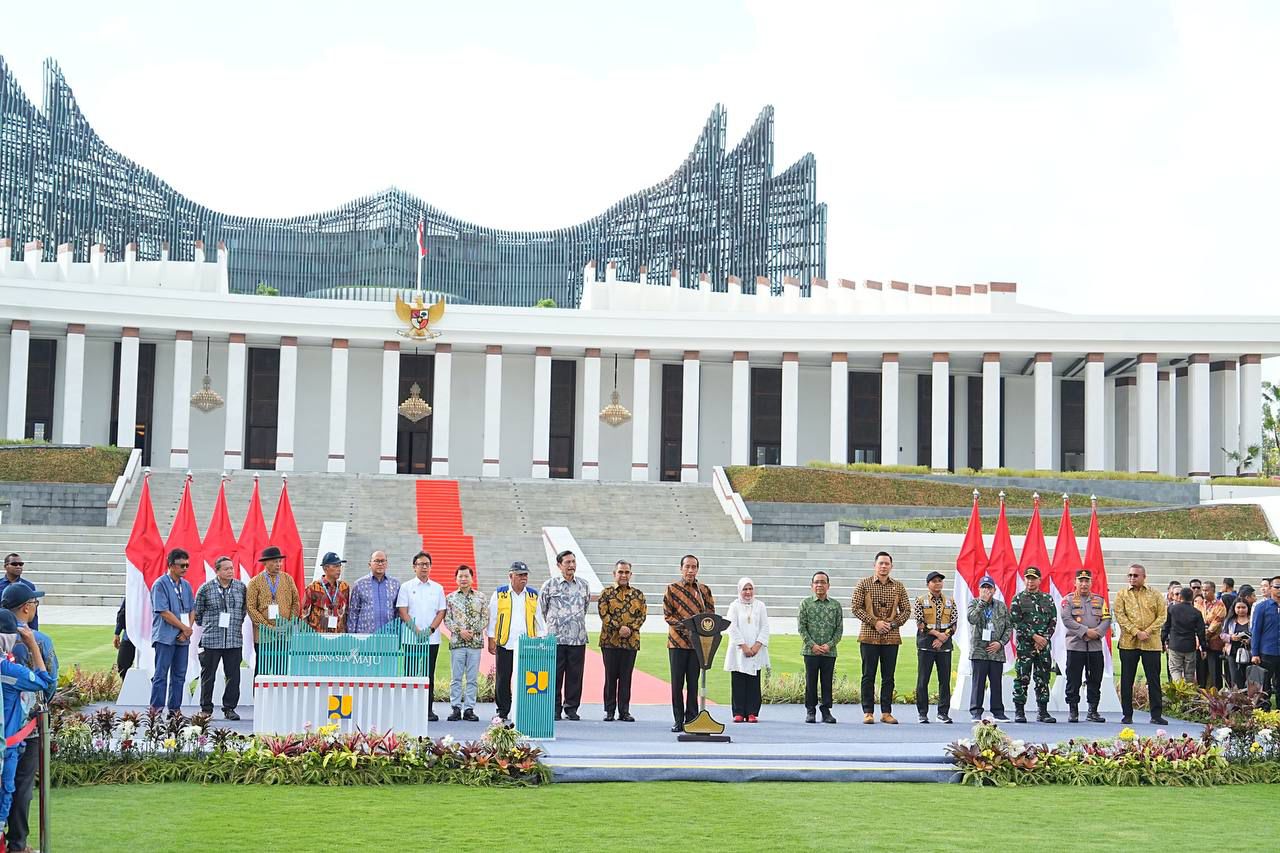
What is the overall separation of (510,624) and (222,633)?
2651 mm

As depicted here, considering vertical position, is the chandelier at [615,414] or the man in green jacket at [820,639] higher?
the chandelier at [615,414]

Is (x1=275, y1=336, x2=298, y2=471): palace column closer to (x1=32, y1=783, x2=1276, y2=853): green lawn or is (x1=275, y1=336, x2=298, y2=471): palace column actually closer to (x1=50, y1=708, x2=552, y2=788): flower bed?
(x1=50, y1=708, x2=552, y2=788): flower bed

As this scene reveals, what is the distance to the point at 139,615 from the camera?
48.5 ft

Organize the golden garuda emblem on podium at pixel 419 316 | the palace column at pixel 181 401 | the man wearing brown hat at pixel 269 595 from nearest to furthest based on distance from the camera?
1. the man wearing brown hat at pixel 269 595
2. the palace column at pixel 181 401
3. the golden garuda emblem on podium at pixel 419 316

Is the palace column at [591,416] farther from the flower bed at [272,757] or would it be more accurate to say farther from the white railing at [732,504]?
the flower bed at [272,757]

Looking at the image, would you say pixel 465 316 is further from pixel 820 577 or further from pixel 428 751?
pixel 428 751

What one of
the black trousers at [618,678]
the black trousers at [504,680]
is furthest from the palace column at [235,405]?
the black trousers at [504,680]

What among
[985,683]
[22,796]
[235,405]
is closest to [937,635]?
[985,683]

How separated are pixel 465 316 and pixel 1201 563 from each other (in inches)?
861

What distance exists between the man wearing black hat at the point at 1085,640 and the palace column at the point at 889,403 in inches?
1099

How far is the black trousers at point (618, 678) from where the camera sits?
46.4ft

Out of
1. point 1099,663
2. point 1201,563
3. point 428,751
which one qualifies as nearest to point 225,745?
point 428,751

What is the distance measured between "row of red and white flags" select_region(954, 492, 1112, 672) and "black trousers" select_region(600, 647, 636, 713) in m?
3.98

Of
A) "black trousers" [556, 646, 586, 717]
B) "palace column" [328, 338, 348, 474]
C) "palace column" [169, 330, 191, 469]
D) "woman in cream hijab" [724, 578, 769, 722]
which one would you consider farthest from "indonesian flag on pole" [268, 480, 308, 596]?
"palace column" [328, 338, 348, 474]
